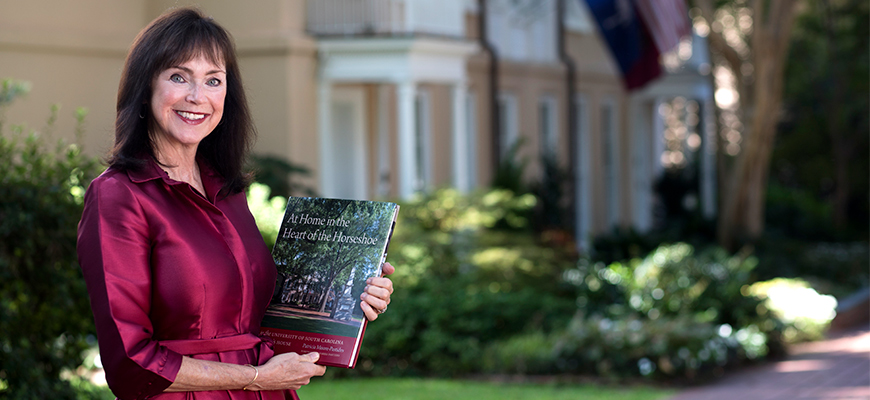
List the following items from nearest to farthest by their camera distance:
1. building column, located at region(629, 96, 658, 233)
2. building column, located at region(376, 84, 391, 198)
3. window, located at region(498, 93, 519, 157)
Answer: building column, located at region(376, 84, 391, 198) < window, located at region(498, 93, 519, 157) < building column, located at region(629, 96, 658, 233)

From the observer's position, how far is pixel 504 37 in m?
15.6

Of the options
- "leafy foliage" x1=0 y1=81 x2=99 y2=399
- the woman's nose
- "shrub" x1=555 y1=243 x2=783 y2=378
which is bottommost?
"shrub" x1=555 y1=243 x2=783 y2=378

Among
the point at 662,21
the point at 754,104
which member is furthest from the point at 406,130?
the point at 754,104

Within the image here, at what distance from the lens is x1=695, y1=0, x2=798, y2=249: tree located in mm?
13875

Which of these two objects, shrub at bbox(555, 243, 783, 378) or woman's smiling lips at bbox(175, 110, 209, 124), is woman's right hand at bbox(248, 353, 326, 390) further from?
shrub at bbox(555, 243, 783, 378)

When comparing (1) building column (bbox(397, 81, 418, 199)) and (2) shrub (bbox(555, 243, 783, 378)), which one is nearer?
(2) shrub (bbox(555, 243, 783, 378))

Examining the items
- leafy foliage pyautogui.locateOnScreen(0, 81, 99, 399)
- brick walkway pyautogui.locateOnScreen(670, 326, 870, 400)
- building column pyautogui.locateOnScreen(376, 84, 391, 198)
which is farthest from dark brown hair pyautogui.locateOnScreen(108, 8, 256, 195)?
building column pyautogui.locateOnScreen(376, 84, 391, 198)

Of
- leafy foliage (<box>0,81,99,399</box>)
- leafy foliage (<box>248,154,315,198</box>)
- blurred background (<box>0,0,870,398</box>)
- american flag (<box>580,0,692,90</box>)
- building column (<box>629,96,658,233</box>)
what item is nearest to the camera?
leafy foliage (<box>0,81,99,399</box>)

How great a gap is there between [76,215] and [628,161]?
17.2 meters

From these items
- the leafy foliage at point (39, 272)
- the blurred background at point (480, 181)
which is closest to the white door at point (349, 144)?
the blurred background at point (480, 181)

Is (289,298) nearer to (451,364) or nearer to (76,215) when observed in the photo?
(76,215)

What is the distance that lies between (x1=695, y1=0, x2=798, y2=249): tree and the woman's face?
12.3 metres

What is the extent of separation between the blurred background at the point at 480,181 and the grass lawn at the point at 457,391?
33 cm

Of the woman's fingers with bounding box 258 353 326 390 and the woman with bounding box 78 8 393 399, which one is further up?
the woman with bounding box 78 8 393 399
